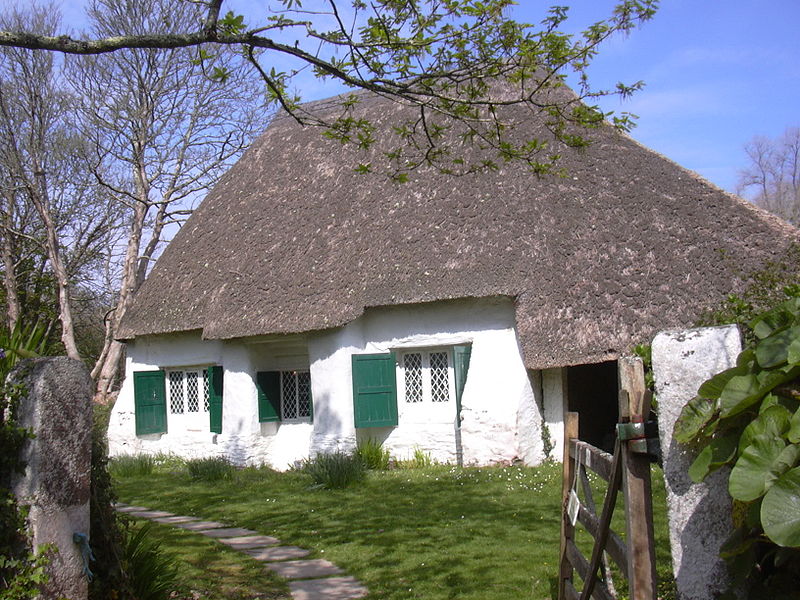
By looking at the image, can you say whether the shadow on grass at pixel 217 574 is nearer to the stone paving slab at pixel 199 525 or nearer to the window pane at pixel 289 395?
the stone paving slab at pixel 199 525

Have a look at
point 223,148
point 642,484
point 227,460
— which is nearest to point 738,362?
point 642,484

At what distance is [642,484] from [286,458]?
39.7ft

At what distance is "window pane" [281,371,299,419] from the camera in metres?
15.2

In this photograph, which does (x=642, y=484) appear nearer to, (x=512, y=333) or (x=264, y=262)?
(x=512, y=333)

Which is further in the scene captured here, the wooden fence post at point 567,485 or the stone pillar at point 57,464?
the wooden fence post at point 567,485

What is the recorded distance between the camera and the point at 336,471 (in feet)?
37.4

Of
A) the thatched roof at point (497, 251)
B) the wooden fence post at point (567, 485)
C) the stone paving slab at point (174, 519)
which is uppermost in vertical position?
the thatched roof at point (497, 251)

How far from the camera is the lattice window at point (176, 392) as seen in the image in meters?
16.3

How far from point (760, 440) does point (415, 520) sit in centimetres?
682

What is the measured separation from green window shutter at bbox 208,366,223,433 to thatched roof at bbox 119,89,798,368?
95cm

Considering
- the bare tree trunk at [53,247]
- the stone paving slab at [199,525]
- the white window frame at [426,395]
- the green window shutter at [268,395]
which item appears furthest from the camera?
the bare tree trunk at [53,247]

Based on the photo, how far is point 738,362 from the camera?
265 cm

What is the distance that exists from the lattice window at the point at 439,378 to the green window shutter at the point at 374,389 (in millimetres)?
679

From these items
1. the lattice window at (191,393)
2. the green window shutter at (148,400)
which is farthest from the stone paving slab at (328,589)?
the green window shutter at (148,400)
